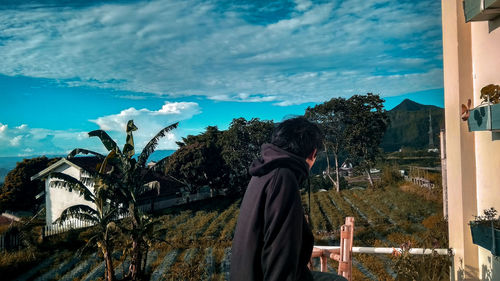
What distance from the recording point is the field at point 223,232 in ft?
12.3

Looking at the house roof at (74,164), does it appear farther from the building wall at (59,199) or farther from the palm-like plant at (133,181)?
the palm-like plant at (133,181)

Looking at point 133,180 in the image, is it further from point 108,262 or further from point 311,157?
point 311,157

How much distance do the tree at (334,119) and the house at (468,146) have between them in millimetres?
3589

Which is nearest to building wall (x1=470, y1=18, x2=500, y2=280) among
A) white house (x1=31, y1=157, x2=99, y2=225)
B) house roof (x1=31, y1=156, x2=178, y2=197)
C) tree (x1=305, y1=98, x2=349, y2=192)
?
→ tree (x1=305, y1=98, x2=349, y2=192)

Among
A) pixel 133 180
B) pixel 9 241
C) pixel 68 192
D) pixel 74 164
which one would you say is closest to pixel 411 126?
pixel 133 180

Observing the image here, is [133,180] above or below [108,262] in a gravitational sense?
above

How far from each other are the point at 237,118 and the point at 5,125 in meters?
3.88

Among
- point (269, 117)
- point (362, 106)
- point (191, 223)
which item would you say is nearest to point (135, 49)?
point (269, 117)

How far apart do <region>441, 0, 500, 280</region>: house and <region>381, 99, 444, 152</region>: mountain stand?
7.27ft

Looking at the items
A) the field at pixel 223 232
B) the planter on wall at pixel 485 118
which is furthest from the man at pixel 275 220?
the field at pixel 223 232

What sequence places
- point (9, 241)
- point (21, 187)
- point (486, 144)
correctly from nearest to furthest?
point (486, 144), point (9, 241), point (21, 187)

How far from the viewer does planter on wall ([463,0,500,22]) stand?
1229 millimetres

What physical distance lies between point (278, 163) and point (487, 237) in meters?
1.17

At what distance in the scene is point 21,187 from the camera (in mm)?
7160
